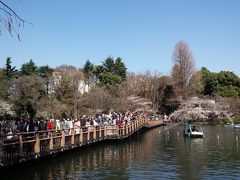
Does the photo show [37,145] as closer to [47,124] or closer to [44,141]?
[44,141]

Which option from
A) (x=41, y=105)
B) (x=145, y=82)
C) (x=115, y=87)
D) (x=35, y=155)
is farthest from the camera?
(x=145, y=82)

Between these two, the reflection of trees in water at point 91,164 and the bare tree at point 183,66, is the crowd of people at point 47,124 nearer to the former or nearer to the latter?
the reflection of trees in water at point 91,164

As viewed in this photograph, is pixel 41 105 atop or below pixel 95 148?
atop

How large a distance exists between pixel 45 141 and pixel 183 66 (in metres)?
67.3

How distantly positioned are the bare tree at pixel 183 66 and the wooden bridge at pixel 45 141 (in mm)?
53282

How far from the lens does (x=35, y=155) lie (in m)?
20.5

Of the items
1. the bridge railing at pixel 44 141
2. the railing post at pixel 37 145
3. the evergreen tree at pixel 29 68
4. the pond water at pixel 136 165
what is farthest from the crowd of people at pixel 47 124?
the evergreen tree at pixel 29 68

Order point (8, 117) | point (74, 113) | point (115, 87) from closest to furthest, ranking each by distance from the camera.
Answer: point (8, 117) → point (74, 113) → point (115, 87)

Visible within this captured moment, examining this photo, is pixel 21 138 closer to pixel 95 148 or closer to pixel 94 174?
pixel 94 174

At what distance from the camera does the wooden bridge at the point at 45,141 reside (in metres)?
17.9

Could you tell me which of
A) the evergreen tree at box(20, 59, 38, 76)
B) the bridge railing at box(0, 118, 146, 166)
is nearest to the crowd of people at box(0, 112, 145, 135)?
the bridge railing at box(0, 118, 146, 166)

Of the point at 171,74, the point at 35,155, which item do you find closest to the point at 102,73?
the point at 171,74

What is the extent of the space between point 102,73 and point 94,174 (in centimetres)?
7126

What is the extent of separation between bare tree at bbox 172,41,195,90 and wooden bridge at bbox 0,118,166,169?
53.3 metres
